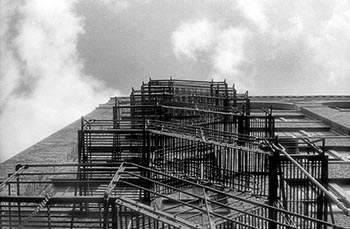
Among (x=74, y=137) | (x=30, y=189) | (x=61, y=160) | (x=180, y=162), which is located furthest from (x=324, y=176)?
(x=74, y=137)

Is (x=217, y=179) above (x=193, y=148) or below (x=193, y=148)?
below

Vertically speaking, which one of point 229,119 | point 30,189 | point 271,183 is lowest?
point 30,189

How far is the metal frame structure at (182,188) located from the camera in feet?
20.2

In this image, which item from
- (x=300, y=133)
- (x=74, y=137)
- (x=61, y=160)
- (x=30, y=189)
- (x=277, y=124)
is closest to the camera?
(x=30, y=189)

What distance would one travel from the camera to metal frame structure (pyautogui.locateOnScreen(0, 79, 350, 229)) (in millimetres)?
6152

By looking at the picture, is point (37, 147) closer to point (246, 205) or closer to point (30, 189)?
point (30, 189)

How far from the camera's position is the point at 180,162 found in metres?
12.3

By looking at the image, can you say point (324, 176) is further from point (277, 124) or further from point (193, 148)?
point (277, 124)

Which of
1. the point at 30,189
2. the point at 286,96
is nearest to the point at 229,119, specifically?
the point at 30,189

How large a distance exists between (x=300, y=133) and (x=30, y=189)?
18.5m

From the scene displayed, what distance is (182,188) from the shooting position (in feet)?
37.4

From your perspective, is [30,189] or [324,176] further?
[30,189]

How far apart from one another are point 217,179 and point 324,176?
10.3 feet

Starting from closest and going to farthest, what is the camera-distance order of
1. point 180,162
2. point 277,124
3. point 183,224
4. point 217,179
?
point 183,224
point 217,179
point 180,162
point 277,124
